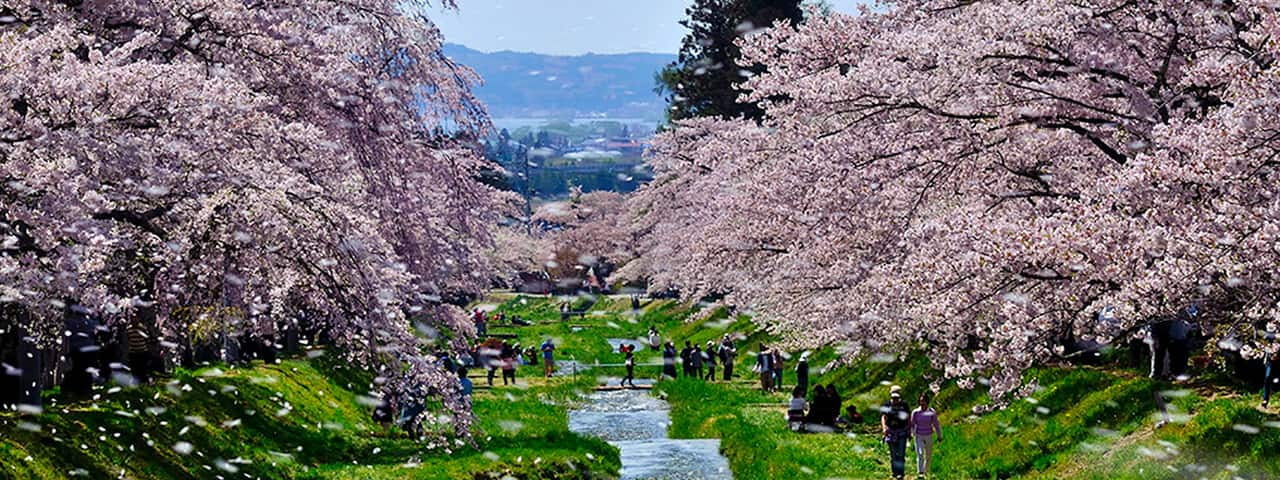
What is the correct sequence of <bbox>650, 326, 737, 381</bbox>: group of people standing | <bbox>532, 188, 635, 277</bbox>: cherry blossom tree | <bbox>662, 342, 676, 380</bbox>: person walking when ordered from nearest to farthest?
<bbox>650, 326, 737, 381</bbox>: group of people standing
<bbox>662, 342, 676, 380</bbox>: person walking
<bbox>532, 188, 635, 277</bbox>: cherry blossom tree

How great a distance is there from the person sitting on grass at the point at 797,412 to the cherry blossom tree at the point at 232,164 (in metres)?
7.81

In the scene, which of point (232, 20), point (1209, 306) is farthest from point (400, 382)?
point (1209, 306)

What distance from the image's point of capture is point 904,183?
18.9 metres

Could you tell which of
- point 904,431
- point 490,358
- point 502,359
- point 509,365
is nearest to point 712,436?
point 904,431

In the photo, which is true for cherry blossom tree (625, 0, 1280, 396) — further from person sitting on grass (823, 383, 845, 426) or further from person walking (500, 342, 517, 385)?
person walking (500, 342, 517, 385)

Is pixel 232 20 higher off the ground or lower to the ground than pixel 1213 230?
higher

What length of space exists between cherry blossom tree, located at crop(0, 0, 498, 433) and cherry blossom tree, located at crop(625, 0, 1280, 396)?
587 centimetres

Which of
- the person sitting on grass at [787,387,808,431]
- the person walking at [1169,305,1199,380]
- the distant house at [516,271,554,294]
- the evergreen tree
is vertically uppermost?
the evergreen tree

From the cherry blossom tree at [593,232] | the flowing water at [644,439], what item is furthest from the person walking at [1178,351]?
the cherry blossom tree at [593,232]

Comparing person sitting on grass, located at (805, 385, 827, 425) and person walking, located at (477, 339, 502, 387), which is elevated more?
person sitting on grass, located at (805, 385, 827, 425)

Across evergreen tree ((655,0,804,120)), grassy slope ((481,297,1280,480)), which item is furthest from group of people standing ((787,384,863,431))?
evergreen tree ((655,0,804,120))

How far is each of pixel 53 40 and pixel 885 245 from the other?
42.5 ft

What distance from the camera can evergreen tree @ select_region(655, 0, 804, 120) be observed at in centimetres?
6278

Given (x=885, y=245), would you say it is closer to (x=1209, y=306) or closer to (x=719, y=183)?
(x=1209, y=306)
